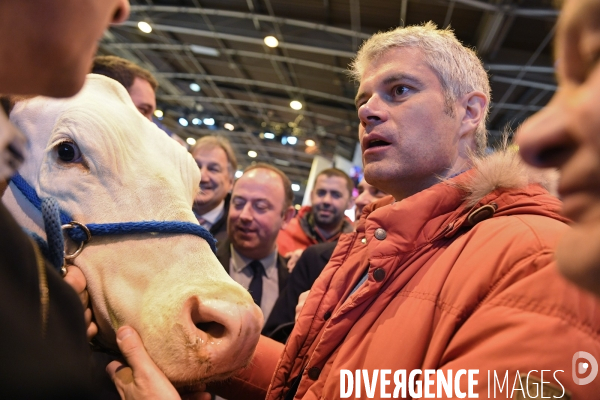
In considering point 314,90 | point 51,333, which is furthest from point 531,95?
point 51,333

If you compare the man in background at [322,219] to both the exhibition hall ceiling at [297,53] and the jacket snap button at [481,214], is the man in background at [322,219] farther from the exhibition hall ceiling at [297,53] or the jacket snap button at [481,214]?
the jacket snap button at [481,214]

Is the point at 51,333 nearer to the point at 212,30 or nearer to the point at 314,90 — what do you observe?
the point at 212,30

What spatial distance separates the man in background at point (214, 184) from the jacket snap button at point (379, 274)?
92.9 inches

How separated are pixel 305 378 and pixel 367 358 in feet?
0.75

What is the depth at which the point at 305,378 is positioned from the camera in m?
1.19

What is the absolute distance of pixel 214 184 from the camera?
3.62 metres

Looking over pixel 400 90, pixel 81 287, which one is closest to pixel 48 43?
pixel 81 287

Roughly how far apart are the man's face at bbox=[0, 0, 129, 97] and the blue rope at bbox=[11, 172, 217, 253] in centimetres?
58

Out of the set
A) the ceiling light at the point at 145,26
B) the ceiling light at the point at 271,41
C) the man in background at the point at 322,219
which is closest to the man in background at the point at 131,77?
the man in background at the point at 322,219

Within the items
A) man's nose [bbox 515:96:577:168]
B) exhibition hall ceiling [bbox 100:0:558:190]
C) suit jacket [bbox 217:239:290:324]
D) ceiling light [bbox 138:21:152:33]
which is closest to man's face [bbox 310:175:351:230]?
suit jacket [bbox 217:239:290:324]

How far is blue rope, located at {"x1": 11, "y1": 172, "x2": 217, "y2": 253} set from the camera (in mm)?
1129

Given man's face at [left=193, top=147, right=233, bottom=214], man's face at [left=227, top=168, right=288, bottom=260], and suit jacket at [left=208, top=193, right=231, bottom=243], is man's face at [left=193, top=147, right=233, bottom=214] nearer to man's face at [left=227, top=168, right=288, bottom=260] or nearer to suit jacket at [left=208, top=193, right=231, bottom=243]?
suit jacket at [left=208, top=193, right=231, bottom=243]

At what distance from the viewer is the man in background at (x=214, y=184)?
3531 millimetres

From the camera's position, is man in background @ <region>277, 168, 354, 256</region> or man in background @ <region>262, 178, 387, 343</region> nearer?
man in background @ <region>262, 178, 387, 343</region>
